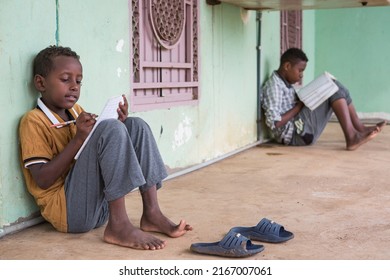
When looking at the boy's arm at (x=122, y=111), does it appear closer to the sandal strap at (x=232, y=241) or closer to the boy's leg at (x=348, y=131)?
the sandal strap at (x=232, y=241)

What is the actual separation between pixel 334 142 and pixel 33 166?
13.6 ft

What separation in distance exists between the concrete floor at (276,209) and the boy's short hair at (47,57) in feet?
2.29

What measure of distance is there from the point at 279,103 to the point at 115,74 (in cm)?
265

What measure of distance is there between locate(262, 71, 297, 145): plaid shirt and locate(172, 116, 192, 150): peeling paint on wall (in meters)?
1.57

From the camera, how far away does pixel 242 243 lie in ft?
7.51

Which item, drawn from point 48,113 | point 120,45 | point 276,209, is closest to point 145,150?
point 48,113

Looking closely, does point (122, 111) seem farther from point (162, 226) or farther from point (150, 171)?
point (162, 226)

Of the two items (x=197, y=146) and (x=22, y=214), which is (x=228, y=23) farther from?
(x=22, y=214)

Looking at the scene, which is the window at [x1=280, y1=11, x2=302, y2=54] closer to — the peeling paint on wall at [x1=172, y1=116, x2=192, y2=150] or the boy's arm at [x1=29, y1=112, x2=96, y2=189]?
the peeling paint on wall at [x1=172, y1=116, x2=192, y2=150]

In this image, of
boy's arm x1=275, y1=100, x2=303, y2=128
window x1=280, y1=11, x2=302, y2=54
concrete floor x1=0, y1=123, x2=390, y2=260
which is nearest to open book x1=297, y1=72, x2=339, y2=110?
boy's arm x1=275, y1=100, x2=303, y2=128

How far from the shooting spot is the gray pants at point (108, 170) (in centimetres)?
239

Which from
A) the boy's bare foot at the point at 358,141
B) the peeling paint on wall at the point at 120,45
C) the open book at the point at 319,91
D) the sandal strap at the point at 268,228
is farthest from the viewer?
the open book at the point at 319,91

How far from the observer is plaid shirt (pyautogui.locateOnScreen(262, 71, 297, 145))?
18.8 ft

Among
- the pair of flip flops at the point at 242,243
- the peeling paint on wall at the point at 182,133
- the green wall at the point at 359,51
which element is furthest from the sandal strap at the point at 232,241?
the green wall at the point at 359,51
